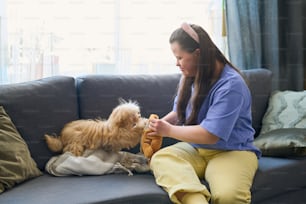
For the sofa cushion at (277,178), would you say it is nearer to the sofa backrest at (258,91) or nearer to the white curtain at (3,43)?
the sofa backrest at (258,91)

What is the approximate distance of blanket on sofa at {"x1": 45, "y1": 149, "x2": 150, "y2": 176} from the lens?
1.51 meters

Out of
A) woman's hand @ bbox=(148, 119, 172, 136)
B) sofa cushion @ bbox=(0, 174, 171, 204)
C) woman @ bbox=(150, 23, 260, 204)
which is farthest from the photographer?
woman's hand @ bbox=(148, 119, 172, 136)

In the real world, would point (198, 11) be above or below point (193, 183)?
above

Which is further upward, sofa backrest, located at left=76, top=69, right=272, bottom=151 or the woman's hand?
sofa backrest, located at left=76, top=69, right=272, bottom=151

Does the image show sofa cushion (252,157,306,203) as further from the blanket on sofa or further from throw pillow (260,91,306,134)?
the blanket on sofa

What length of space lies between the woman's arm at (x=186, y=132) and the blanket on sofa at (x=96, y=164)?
15cm

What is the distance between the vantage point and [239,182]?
1385 mm

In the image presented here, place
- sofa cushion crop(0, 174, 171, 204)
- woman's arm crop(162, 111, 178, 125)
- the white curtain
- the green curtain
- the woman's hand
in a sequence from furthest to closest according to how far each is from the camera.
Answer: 1. the green curtain
2. the white curtain
3. woman's arm crop(162, 111, 178, 125)
4. the woman's hand
5. sofa cushion crop(0, 174, 171, 204)

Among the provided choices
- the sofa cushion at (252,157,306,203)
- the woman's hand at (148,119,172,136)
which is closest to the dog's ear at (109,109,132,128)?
the woman's hand at (148,119,172,136)

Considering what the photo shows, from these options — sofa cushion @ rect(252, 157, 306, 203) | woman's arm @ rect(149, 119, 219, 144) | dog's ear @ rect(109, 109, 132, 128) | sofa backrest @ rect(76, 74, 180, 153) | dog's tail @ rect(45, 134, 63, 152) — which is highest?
sofa backrest @ rect(76, 74, 180, 153)

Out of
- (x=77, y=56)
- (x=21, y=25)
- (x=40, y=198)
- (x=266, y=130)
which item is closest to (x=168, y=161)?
(x=40, y=198)

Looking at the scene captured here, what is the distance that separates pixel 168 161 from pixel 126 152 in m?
0.24

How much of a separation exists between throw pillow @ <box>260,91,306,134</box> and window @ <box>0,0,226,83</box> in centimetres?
47

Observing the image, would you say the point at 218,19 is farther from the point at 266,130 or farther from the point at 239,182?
the point at 239,182
